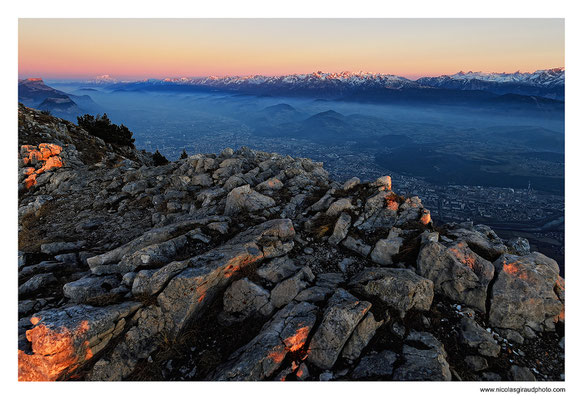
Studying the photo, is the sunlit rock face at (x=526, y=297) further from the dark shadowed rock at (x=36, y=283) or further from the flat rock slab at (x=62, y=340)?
the dark shadowed rock at (x=36, y=283)

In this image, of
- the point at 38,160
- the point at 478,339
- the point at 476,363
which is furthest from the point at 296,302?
the point at 38,160

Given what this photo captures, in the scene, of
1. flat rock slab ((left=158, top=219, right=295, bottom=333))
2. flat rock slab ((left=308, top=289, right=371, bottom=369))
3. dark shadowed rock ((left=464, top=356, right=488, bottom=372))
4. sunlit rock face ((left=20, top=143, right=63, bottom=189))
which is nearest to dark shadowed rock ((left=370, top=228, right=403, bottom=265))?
flat rock slab ((left=308, top=289, right=371, bottom=369))

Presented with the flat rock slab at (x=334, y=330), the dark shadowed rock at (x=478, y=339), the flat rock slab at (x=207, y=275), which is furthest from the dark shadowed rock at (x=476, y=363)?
the flat rock slab at (x=207, y=275)

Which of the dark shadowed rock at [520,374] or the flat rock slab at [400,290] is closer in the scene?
the dark shadowed rock at [520,374]

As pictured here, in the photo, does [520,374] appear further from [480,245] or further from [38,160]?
[38,160]

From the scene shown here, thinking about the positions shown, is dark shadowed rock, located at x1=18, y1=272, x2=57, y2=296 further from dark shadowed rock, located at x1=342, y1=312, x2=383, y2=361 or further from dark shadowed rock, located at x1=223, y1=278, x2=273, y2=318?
dark shadowed rock, located at x1=342, y1=312, x2=383, y2=361
